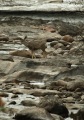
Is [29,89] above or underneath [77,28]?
above

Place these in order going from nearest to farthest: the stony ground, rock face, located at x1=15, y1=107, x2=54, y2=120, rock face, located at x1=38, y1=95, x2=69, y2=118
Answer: rock face, located at x1=15, y1=107, x2=54, y2=120 < rock face, located at x1=38, y1=95, x2=69, y2=118 < the stony ground

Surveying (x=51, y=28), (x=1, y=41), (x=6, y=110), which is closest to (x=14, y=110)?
(x=6, y=110)

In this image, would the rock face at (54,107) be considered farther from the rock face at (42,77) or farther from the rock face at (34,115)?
the rock face at (34,115)

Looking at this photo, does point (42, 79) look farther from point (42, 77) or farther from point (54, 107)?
point (54, 107)

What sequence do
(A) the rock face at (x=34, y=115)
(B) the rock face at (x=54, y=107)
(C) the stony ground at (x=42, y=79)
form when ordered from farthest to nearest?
(C) the stony ground at (x=42, y=79)
(B) the rock face at (x=54, y=107)
(A) the rock face at (x=34, y=115)

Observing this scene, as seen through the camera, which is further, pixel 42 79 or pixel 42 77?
pixel 42 77

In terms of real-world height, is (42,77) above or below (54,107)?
below

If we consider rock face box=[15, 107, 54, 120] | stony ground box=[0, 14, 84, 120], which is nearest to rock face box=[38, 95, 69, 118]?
stony ground box=[0, 14, 84, 120]

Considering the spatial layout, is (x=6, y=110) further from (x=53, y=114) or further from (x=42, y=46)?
(x=42, y=46)

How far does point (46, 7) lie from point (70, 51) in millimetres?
11591

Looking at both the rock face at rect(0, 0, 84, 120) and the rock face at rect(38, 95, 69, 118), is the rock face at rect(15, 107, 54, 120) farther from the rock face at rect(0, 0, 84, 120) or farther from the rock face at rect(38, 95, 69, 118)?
the rock face at rect(38, 95, 69, 118)

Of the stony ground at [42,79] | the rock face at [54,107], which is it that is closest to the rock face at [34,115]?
the stony ground at [42,79]

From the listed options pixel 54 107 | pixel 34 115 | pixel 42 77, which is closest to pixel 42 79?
pixel 42 77

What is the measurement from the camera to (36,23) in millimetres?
23500
